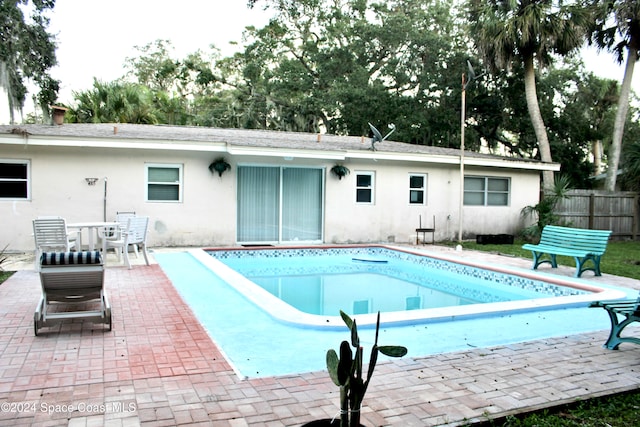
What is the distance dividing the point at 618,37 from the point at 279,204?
16255 millimetres

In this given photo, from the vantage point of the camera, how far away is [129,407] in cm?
322

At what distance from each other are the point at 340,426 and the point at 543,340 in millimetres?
3440

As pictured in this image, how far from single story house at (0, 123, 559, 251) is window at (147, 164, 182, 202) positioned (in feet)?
0.08

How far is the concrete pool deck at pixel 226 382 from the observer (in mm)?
3170

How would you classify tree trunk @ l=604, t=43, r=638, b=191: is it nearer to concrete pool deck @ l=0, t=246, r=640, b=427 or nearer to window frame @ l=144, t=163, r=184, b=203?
window frame @ l=144, t=163, r=184, b=203

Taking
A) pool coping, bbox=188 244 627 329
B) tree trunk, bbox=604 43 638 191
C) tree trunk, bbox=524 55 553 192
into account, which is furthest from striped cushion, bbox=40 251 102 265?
tree trunk, bbox=604 43 638 191

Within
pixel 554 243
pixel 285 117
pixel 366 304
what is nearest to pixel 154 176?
pixel 366 304

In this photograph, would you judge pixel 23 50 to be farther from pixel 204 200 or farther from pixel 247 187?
pixel 247 187

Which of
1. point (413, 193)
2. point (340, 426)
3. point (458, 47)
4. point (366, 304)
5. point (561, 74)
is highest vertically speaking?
point (458, 47)

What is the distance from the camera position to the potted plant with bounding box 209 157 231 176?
41.5 ft

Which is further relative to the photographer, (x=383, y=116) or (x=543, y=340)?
(x=383, y=116)

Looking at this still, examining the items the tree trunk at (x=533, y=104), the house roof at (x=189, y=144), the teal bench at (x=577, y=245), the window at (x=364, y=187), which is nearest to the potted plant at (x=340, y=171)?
the house roof at (x=189, y=144)

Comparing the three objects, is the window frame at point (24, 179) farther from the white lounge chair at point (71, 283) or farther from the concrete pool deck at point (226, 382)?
the white lounge chair at point (71, 283)

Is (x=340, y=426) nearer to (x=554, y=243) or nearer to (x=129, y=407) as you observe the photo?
(x=129, y=407)
